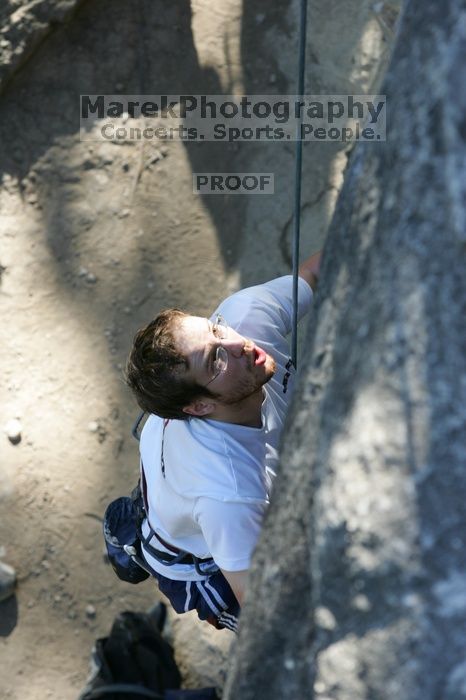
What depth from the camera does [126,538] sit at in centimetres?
213

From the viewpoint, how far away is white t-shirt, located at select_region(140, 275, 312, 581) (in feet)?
5.74

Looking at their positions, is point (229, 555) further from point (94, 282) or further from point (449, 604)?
point (94, 282)

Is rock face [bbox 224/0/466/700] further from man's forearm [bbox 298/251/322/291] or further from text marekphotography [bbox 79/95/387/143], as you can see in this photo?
text marekphotography [bbox 79/95/387/143]

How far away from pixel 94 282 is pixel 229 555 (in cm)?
220

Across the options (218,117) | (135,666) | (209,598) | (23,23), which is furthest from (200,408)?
(23,23)

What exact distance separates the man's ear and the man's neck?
0.01 m

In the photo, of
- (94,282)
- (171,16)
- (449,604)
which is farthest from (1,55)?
(449,604)

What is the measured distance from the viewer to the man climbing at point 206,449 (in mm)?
1765

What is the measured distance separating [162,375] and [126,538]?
509mm

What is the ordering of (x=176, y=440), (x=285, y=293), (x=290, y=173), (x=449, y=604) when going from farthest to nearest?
(x=290, y=173)
(x=285, y=293)
(x=176, y=440)
(x=449, y=604)

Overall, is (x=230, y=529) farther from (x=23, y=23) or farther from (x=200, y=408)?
(x=23, y=23)

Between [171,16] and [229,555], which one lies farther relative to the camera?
[171,16]

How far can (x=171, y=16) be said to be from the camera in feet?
12.5

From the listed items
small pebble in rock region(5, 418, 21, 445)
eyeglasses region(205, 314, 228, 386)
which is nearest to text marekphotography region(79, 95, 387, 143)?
small pebble in rock region(5, 418, 21, 445)
